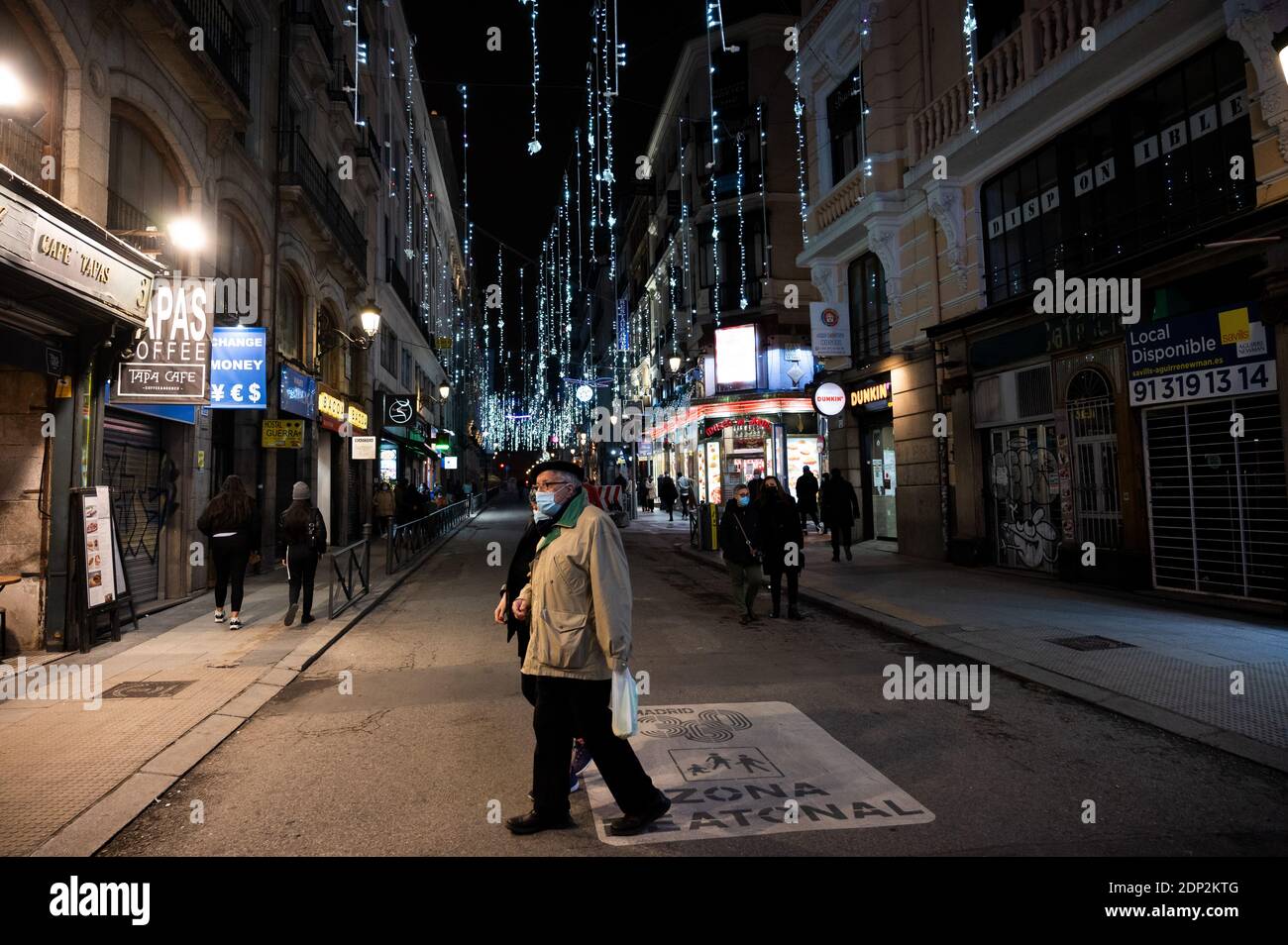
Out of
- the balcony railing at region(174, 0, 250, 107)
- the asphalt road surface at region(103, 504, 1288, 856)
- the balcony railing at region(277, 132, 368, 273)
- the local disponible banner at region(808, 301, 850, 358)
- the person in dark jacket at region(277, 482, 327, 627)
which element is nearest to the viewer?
the asphalt road surface at region(103, 504, 1288, 856)

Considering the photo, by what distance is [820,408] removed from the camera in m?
17.9

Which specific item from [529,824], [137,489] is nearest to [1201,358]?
[529,824]

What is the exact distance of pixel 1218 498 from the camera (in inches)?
380

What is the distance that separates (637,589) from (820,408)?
7.75 m

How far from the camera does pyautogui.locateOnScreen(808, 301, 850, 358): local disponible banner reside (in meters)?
18.0

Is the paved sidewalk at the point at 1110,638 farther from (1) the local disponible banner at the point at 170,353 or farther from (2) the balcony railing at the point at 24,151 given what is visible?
(2) the balcony railing at the point at 24,151

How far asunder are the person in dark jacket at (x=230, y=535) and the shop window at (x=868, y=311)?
45.1ft

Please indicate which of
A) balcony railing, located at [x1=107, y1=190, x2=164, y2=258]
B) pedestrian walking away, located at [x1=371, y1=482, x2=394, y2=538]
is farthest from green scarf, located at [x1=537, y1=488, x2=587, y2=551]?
pedestrian walking away, located at [x1=371, y1=482, x2=394, y2=538]

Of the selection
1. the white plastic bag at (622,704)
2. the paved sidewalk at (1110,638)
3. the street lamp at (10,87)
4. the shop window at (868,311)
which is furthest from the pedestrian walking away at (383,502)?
the white plastic bag at (622,704)

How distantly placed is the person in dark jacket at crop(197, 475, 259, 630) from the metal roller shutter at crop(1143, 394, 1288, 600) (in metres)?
12.4

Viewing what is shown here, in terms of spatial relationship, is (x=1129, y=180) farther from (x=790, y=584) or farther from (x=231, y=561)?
(x=231, y=561)

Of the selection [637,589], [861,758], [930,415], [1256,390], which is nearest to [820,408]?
[930,415]

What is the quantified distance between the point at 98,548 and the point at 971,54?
15326 mm

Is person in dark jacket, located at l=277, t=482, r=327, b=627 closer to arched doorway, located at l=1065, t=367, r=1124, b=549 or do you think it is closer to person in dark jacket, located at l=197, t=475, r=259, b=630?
person in dark jacket, located at l=197, t=475, r=259, b=630
